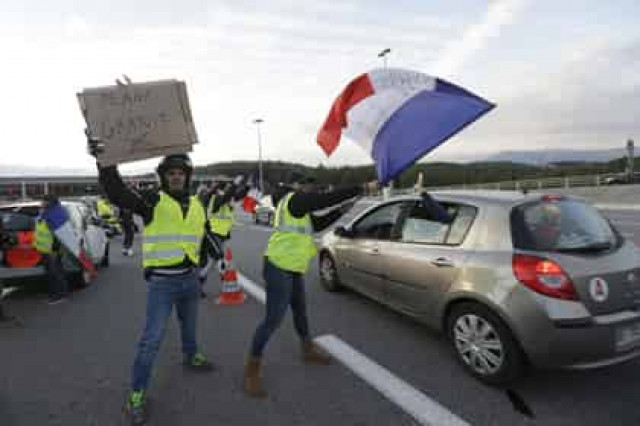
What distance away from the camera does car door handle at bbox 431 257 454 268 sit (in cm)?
358

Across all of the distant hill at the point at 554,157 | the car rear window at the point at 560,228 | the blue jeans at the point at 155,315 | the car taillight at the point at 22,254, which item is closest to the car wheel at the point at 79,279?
the car taillight at the point at 22,254

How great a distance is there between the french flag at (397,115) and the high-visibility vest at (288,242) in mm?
835

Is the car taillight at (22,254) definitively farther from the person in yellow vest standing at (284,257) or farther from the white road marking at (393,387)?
the white road marking at (393,387)

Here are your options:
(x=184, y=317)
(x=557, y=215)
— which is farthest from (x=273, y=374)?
(x=557, y=215)

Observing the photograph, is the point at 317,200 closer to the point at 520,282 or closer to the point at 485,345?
the point at 520,282

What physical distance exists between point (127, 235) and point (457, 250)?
963 cm

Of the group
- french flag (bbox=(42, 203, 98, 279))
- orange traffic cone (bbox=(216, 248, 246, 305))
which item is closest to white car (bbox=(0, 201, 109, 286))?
french flag (bbox=(42, 203, 98, 279))

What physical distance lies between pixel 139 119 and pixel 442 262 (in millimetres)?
2744

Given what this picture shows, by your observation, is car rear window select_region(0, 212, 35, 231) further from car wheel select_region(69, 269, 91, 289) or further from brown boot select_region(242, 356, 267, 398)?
brown boot select_region(242, 356, 267, 398)

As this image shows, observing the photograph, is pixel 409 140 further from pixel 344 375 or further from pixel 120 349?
pixel 120 349

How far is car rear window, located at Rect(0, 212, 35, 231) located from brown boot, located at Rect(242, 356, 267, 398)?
197 inches

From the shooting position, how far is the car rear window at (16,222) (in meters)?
6.26

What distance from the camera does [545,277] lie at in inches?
116

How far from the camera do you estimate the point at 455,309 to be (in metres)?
3.58
